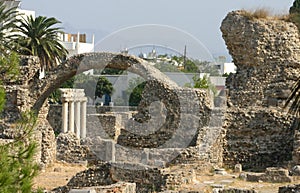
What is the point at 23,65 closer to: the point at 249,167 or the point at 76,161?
the point at 76,161

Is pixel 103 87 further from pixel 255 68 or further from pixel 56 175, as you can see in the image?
pixel 56 175

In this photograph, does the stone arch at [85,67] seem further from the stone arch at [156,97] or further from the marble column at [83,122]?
the marble column at [83,122]

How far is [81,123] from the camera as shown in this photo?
4041 cm

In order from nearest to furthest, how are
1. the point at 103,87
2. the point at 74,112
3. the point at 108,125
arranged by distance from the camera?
the point at 108,125
the point at 74,112
the point at 103,87

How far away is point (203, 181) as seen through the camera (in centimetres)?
2222

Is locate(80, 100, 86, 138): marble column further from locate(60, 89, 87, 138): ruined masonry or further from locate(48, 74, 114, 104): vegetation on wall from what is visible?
locate(48, 74, 114, 104): vegetation on wall

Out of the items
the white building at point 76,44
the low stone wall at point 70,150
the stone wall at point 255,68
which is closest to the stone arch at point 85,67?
the low stone wall at point 70,150

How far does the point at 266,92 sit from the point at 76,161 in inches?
273

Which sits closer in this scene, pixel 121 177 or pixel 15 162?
pixel 15 162

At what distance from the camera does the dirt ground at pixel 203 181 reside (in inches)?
818

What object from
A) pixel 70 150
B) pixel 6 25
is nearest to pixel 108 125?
→ pixel 6 25

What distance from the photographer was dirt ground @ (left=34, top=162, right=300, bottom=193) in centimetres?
2077

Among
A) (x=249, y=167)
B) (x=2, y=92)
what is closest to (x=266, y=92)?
(x=249, y=167)

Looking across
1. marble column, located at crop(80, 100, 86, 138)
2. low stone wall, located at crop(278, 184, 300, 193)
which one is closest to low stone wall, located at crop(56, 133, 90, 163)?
marble column, located at crop(80, 100, 86, 138)
